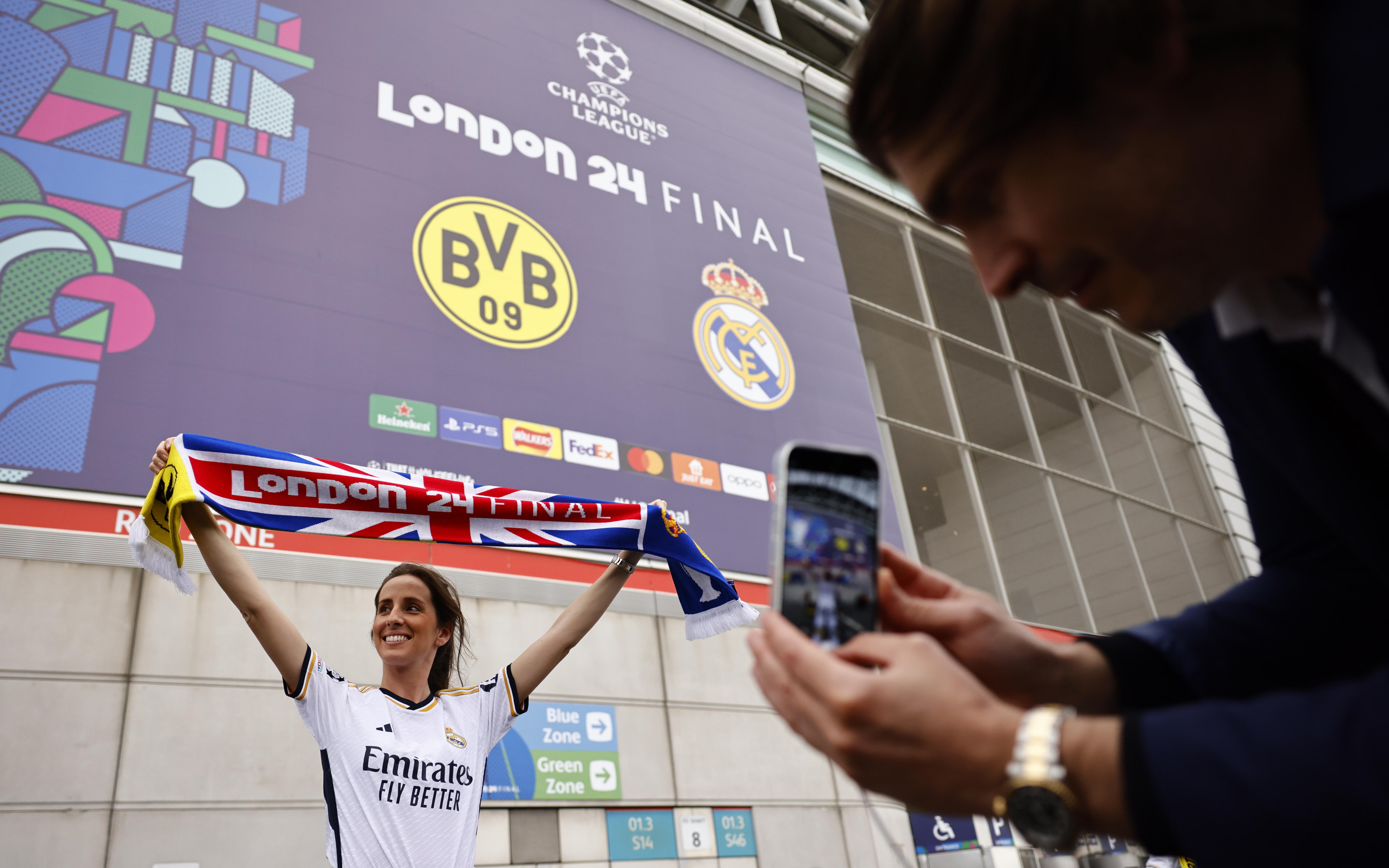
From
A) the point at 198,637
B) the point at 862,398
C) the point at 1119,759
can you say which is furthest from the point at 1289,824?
the point at 862,398

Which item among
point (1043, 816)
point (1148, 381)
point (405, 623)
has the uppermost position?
point (1148, 381)

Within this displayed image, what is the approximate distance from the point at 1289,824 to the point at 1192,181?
1.94 feet

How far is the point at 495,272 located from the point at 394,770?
Answer: 522 centimetres

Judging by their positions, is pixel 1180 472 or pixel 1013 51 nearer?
pixel 1013 51

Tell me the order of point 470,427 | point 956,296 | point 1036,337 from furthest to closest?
1. point 1036,337
2. point 956,296
3. point 470,427

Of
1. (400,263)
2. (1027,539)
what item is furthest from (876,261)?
(400,263)

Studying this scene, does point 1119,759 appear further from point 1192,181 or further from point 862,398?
point 862,398

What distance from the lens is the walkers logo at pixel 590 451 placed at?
6.93m

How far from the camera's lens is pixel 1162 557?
1448 centimetres

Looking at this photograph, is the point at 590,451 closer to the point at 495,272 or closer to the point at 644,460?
the point at 644,460

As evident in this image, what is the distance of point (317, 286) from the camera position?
21.1 ft

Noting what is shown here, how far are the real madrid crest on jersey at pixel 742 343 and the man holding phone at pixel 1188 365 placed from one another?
7.16m

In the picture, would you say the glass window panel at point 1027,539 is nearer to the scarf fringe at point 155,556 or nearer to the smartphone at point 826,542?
the scarf fringe at point 155,556

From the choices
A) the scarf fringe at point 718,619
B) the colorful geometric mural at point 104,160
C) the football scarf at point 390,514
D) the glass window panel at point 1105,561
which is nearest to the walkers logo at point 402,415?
the colorful geometric mural at point 104,160
